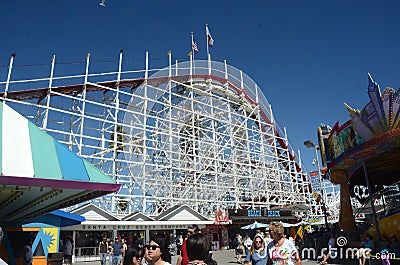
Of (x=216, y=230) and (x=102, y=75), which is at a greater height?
(x=102, y=75)

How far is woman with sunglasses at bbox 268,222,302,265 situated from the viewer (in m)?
3.83

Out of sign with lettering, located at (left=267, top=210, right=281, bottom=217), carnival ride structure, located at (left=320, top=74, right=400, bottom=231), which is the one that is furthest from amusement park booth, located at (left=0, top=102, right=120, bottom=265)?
sign with lettering, located at (left=267, top=210, right=281, bottom=217)

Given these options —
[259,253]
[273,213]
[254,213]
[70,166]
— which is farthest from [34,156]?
[273,213]

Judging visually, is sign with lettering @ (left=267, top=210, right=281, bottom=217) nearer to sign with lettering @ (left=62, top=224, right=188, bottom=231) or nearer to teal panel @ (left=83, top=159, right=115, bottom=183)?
sign with lettering @ (left=62, top=224, right=188, bottom=231)

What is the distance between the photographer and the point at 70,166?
5.18 meters

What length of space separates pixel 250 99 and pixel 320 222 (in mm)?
10191

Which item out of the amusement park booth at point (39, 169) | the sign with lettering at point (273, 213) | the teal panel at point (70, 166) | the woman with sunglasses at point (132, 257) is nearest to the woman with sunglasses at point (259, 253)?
the woman with sunglasses at point (132, 257)

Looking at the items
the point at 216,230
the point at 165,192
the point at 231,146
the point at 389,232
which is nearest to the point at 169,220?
the point at 165,192

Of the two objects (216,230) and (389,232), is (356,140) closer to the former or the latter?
(389,232)

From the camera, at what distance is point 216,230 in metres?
21.6

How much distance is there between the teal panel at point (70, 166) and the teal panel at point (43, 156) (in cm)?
7

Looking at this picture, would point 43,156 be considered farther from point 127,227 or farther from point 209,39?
point 209,39

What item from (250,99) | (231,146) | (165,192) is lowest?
(165,192)

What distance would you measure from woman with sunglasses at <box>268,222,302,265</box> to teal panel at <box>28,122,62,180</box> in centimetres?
294
